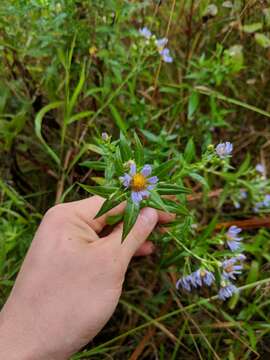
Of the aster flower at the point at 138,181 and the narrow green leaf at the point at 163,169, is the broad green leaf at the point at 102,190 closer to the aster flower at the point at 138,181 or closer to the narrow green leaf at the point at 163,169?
the aster flower at the point at 138,181

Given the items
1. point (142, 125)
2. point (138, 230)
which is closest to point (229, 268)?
point (138, 230)

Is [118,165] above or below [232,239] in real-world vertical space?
above

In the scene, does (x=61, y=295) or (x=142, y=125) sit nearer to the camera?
(x=61, y=295)

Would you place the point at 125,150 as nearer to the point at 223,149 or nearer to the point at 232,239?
the point at 223,149

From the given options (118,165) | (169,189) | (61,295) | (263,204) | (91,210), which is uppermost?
(118,165)

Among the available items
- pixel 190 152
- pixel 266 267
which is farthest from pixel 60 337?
pixel 266 267

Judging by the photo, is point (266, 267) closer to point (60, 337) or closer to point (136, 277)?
point (136, 277)

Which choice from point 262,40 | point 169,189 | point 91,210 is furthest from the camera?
point 262,40
